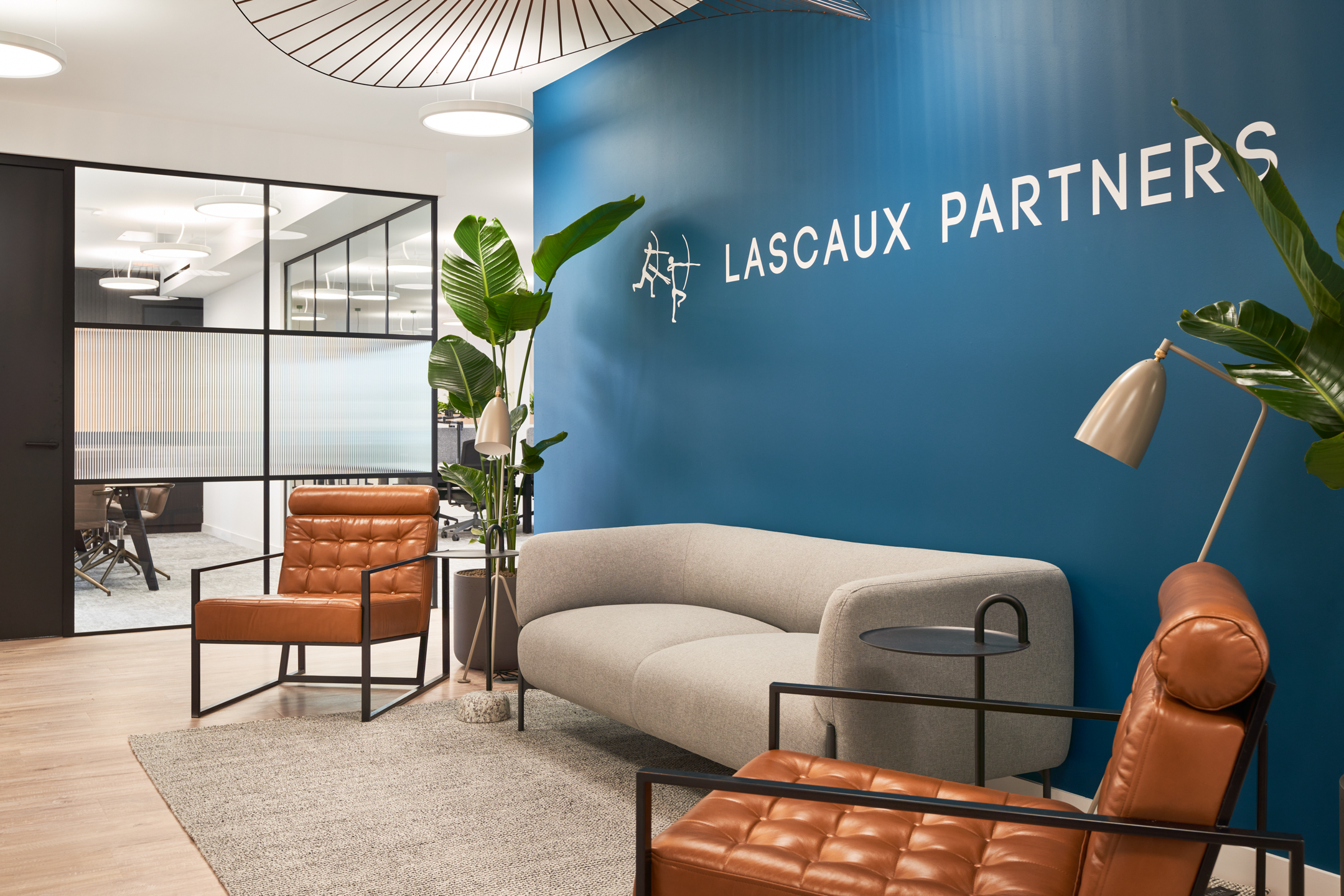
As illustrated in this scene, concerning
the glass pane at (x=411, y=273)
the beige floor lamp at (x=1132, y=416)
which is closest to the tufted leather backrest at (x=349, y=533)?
the glass pane at (x=411, y=273)

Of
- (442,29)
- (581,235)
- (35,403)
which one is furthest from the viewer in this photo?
(35,403)

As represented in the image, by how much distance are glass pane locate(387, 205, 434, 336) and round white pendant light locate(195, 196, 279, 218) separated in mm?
835

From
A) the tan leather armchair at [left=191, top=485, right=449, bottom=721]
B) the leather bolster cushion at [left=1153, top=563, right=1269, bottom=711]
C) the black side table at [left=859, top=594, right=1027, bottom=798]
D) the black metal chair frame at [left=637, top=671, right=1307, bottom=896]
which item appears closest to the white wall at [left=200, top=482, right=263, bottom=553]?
the tan leather armchair at [left=191, top=485, right=449, bottom=721]

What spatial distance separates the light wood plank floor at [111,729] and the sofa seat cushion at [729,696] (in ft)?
4.12

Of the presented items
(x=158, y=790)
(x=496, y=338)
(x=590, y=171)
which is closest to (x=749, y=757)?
(x=158, y=790)

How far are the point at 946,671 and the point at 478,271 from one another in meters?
3.11

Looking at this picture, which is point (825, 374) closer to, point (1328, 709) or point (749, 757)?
point (749, 757)

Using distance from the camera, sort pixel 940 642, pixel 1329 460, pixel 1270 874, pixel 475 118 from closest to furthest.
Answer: pixel 1329 460 < pixel 940 642 < pixel 1270 874 < pixel 475 118

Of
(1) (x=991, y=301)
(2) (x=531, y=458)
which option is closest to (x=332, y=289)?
(2) (x=531, y=458)

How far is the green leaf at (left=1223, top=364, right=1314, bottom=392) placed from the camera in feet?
Answer: 6.32

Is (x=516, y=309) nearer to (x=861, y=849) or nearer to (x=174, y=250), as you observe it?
(x=174, y=250)

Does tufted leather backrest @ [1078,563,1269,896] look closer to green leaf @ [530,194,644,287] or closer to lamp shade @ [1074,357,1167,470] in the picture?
lamp shade @ [1074,357,1167,470]

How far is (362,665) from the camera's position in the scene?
408 centimetres

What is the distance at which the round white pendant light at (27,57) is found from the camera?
4.00 metres
